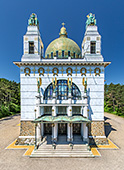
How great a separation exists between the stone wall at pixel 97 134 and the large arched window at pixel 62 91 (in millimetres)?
6607

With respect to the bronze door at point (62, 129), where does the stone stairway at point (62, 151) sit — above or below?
below

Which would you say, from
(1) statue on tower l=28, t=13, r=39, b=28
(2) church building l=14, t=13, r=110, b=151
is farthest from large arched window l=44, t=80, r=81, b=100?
(1) statue on tower l=28, t=13, r=39, b=28

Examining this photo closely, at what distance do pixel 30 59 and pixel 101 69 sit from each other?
15.4 meters

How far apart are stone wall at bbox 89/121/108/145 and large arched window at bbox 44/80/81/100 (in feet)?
21.7

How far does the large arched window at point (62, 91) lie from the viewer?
63.8 ft

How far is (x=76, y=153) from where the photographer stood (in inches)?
596

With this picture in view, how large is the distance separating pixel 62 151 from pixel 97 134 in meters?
7.94

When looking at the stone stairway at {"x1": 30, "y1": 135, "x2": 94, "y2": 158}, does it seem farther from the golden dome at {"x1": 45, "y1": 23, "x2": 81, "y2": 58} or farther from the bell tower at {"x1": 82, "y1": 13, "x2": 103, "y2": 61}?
the golden dome at {"x1": 45, "y1": 23, "x2": 81, "y2": 58}

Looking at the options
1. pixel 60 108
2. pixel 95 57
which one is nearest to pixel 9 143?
pixel 60 108

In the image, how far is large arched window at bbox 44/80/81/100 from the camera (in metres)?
19.5

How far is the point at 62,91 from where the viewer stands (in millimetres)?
19594

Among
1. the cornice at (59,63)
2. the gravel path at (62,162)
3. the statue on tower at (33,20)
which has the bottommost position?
the gravel path at (62,162)

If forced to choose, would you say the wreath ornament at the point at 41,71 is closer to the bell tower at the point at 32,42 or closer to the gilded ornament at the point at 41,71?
the gilded ornament at the point at 41,71

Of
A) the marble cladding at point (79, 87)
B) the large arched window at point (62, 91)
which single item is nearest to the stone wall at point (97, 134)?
the marble cladding at point (79, 87)
